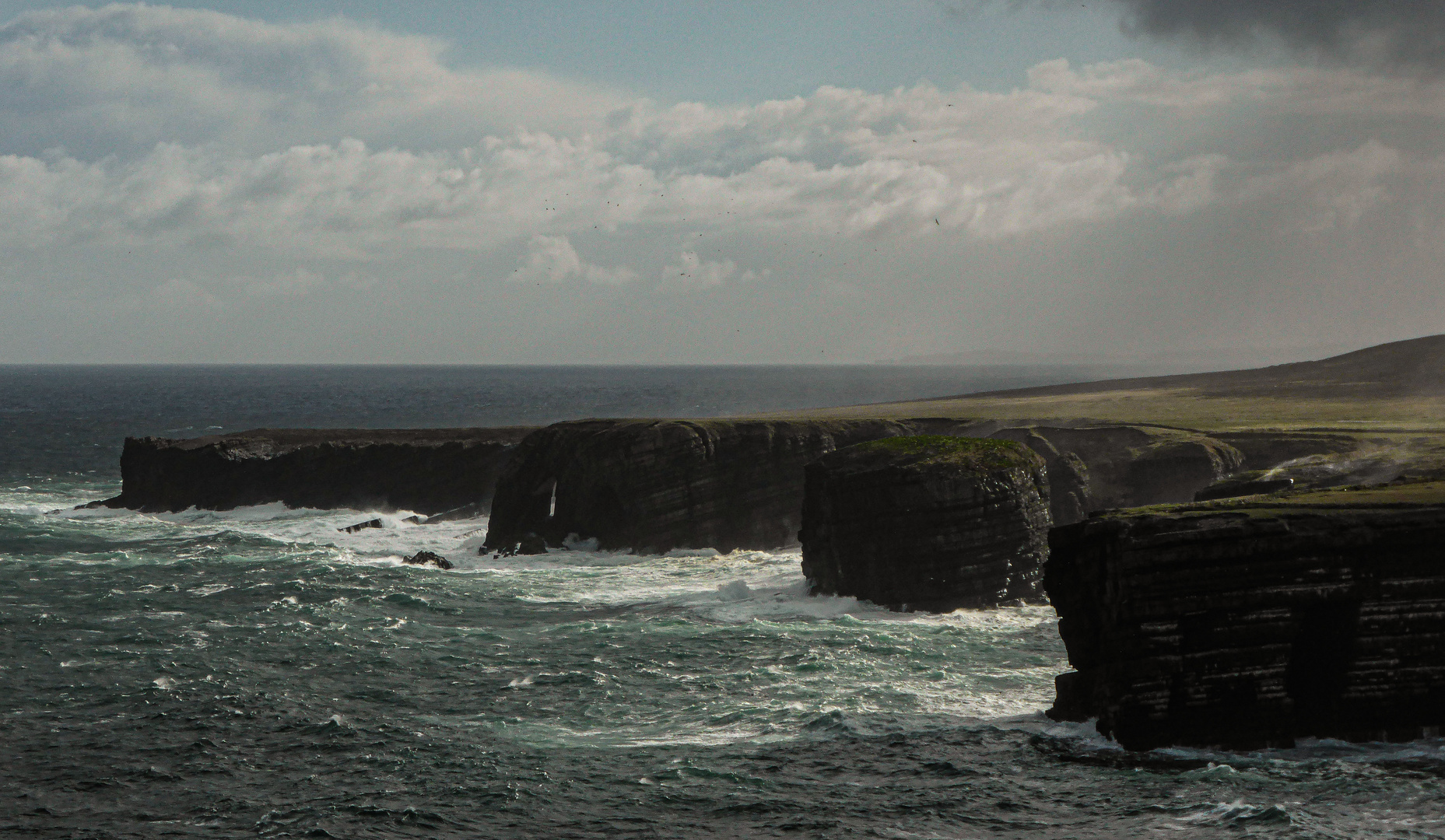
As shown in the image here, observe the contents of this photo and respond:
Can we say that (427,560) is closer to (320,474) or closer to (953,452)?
(320,474)

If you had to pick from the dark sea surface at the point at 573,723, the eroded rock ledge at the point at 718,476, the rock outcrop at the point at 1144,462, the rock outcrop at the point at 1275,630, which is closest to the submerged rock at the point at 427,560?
the dark sea surface at the point at 573,723

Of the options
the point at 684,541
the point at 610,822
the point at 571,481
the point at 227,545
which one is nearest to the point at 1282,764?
the point at 610,822

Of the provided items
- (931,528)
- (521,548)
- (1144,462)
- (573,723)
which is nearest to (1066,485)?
(1144,462)

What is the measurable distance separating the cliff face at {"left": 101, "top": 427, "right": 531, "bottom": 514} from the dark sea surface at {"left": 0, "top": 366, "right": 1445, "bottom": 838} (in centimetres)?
2103

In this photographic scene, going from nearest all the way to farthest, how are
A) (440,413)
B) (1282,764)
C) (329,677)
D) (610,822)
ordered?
1. (610,822)
2. (1282,764)
3. (329,677)
4. (440,413)

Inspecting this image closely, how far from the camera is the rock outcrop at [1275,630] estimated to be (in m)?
25.6

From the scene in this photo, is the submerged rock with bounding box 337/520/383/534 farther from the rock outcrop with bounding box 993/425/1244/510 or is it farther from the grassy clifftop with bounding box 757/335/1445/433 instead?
the rock outcrop with bounding box 993/425/1244/510

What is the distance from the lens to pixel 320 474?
7469 cm

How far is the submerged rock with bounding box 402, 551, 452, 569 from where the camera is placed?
53031 millimetres

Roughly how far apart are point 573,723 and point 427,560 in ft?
86.8

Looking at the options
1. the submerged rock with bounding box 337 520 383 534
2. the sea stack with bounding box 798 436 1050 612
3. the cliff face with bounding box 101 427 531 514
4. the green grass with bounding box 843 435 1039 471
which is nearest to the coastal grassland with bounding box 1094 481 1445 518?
the sea stack with bounding box 798 436 1050 612

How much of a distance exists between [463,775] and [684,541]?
30.9 metres

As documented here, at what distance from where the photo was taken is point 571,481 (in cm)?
5953

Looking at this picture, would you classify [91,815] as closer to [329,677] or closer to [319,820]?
[319,820]
